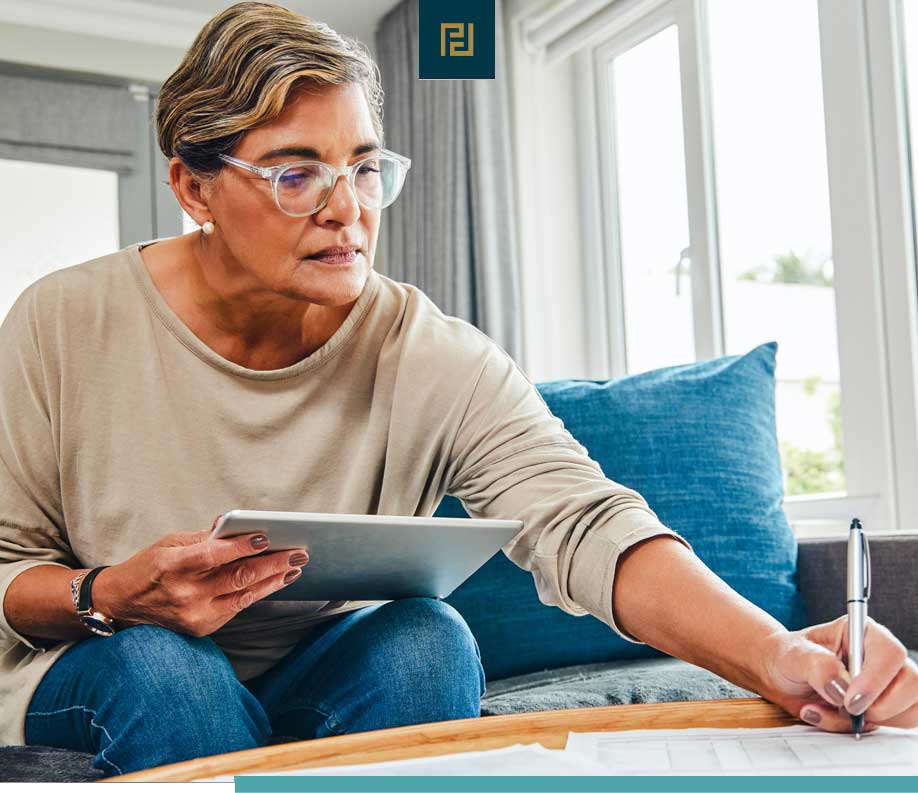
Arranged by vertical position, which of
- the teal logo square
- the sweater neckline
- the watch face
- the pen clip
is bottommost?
the watch face

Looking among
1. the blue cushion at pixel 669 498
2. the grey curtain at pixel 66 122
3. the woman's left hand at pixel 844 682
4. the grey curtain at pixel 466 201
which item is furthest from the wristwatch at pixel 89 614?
the grey curtain at pixel 66 122

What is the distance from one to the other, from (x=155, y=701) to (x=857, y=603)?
0.52m

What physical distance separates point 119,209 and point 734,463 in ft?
7.90

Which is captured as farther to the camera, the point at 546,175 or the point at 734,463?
the point at 546,175

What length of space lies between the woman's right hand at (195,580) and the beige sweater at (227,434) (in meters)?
0.17

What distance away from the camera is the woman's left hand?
0.69 metres

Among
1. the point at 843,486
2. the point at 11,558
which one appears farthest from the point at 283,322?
the point at 843,486

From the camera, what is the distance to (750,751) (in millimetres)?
627

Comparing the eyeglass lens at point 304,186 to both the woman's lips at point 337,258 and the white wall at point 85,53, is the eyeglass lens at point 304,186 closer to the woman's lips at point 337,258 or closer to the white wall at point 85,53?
the woman's lips at point 337,258

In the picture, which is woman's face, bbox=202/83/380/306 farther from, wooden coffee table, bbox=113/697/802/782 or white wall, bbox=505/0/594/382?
white wall, bbox=505/0/594/382

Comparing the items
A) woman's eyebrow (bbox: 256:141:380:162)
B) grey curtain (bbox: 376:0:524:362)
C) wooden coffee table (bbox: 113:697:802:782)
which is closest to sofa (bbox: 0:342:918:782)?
woman's eyebrow (bbox: 256:141:380:162)

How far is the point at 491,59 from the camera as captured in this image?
2762 millimetres

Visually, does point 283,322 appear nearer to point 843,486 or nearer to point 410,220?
point 843,486

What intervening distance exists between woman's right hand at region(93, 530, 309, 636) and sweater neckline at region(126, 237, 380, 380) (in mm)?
281
